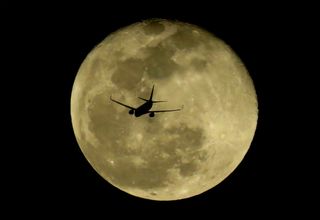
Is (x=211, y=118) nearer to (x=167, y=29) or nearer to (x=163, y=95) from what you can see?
(x=163, y=95)

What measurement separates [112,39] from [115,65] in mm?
633

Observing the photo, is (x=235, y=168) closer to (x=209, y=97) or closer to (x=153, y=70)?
(x=209, y=97)

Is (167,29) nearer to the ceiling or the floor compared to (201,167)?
nearer to the ceiling

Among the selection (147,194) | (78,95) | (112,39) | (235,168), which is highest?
(112,39)

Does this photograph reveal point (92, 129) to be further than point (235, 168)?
No

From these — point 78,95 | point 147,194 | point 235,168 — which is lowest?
point 147,194

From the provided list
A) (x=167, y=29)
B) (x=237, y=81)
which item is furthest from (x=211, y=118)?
(x=167, y=29)

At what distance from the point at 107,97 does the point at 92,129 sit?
61cm

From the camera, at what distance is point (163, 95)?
612cm

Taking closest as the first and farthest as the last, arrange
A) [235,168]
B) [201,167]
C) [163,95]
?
[163,95]
[201,167]
[235,168]

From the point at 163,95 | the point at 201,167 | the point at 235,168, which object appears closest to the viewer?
the point at 163,95

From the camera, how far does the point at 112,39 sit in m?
6.87

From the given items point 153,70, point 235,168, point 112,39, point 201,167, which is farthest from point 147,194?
point 112,39

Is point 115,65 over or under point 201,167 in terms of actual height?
over
